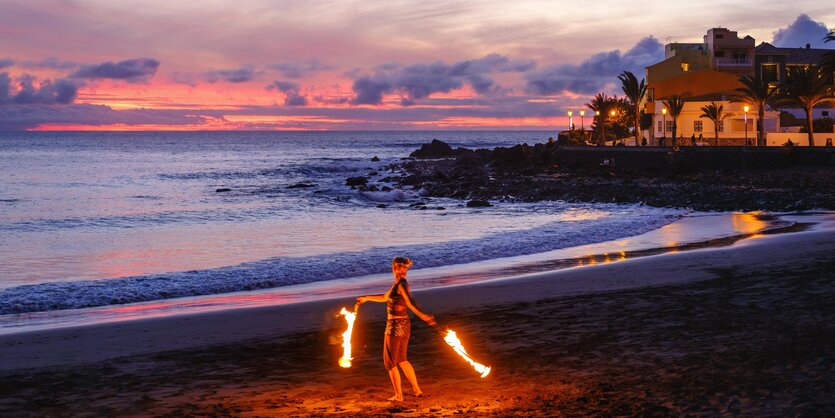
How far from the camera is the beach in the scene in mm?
8391

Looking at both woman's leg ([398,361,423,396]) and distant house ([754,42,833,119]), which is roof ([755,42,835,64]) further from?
woman's leg ([398,361,423,396])

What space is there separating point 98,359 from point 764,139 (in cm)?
6483

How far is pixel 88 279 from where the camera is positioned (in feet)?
64.8

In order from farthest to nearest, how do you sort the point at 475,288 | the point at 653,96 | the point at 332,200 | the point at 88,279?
the point at 653,96 → the point at 332,200 → the point at 88,279 → the point at 475,288

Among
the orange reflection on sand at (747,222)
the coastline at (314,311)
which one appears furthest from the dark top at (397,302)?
the orange reflection on sand at (747,222)

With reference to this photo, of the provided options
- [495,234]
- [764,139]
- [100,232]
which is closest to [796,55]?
[764,139]

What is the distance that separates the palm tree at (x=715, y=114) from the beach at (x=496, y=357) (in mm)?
59024

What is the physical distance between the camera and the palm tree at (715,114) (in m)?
71.0

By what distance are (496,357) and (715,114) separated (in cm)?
6673

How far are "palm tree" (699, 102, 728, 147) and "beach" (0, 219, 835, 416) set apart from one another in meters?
59.0

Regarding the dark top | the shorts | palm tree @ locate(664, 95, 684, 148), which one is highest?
palm tree @ locate(664, 95, 684, 148)

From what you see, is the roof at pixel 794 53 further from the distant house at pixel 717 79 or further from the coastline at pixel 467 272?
the coastline at pixel 467 272

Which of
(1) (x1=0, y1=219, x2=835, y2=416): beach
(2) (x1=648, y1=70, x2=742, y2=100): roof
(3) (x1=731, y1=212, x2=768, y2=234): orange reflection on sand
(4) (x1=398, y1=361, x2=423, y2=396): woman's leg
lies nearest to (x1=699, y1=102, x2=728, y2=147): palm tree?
(2) (x1=648, y1=70, x2=742, y2=100): roof

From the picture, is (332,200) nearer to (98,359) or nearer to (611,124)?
(98,359)
